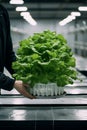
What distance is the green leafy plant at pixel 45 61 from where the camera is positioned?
7.47 ft

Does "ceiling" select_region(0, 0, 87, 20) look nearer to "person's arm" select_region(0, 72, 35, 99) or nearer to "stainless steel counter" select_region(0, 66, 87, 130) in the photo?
"stainless steel counter" select_region(0, 66, 87, 130)

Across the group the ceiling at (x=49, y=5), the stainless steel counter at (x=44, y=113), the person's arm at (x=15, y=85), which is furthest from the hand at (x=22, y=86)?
the ceiling at (x=49, y=5)

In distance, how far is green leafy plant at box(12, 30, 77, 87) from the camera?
228cm

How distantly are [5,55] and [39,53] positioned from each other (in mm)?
705

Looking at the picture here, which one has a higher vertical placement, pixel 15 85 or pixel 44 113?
pixel 15 85

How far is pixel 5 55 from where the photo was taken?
9.78ft

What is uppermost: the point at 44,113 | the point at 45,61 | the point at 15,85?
the point at 45,61

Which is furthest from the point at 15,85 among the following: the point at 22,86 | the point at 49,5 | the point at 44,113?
the point at 49,5

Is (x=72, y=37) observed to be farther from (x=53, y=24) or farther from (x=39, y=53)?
(x=39, y=53)

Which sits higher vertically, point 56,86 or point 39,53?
point 39,53

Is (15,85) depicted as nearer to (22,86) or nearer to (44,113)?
(22,86)

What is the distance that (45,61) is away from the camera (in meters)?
2.33

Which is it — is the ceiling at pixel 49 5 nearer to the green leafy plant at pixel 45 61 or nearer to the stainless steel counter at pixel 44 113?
the stainless steel counter at pixel 44 113
